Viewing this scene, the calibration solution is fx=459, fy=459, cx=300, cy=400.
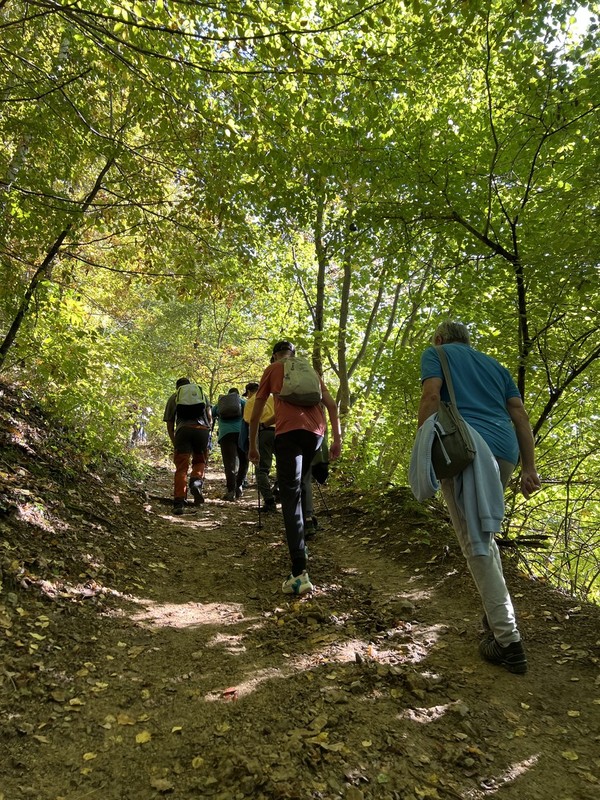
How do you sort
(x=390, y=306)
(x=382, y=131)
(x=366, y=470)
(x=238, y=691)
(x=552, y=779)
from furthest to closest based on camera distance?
1. (x=390, y=306)
2. (x=366, y=470)
3. (x=382, y=131)
4. (x=238, y=691)
5. (x=552, y=779)

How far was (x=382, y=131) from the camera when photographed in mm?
5691

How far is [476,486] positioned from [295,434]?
1.77 meters

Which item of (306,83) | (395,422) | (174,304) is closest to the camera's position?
(306,83)

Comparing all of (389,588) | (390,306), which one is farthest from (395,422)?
(390,306)

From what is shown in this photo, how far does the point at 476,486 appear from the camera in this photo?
2838mm

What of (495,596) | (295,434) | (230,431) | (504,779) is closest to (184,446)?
(230,431)

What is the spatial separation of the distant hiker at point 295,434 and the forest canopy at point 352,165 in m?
2.00

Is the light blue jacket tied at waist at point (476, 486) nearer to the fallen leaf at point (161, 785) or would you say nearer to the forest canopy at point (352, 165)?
the fallen leaf at point (161, 785)

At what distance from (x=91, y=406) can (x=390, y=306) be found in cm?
908

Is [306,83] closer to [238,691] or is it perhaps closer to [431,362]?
[431,362]

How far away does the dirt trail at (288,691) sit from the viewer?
198 centimetres

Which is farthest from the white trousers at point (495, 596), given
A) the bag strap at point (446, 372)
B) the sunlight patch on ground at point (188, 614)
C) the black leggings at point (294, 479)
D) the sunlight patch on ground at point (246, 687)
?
the sunlight patch on ground at point (188, 614)

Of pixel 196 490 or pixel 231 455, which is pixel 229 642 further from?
pixel 231 455

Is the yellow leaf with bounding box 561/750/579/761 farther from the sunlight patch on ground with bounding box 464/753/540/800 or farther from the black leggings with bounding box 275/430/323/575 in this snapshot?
the black leggings with bounding box 275/430/323/575
